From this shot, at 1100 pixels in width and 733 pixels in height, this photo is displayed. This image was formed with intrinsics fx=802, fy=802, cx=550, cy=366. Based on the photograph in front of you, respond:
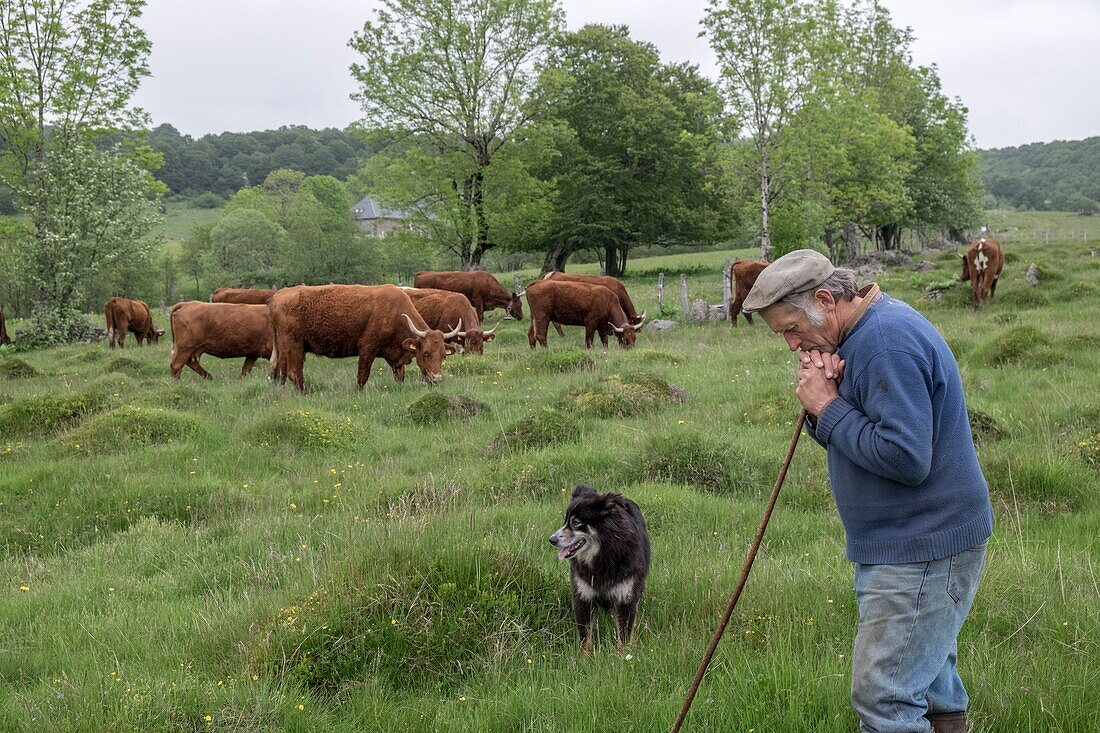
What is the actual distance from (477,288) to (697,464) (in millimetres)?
21176

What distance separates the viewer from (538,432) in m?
9.41

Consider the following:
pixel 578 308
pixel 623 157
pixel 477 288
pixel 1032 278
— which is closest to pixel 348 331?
pixel 578 308

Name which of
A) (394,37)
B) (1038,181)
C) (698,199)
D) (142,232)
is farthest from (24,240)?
(1038,181)

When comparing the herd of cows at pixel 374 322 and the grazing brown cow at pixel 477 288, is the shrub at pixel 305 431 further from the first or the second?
the grazing brown cow at pixel 477 288

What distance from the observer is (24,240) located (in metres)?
26.8

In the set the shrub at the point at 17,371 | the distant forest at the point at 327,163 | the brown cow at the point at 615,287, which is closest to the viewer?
the shrub at the point at 17,371

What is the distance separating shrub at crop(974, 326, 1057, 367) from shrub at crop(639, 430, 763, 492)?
6860 millimetres

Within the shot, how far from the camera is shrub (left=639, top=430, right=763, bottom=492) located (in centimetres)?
788

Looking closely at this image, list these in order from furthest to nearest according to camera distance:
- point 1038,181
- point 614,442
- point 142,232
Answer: point 1038,181 → point 142,232 → point 614,442

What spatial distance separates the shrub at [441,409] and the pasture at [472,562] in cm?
5

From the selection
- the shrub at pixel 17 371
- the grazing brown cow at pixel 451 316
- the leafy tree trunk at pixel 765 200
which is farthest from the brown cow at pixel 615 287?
the shrub at pixel 17 371

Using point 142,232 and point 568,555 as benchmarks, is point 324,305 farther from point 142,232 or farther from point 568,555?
point 142,232

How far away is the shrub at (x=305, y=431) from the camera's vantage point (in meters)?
9.97

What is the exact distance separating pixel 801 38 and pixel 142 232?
78.7 ft
